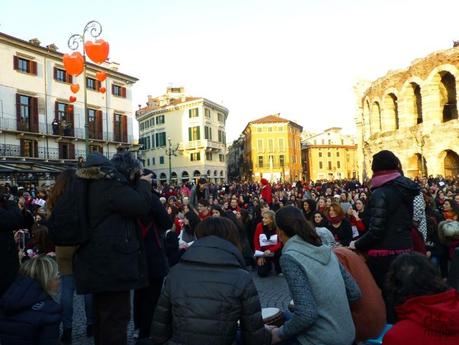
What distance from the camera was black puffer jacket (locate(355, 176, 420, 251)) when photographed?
437 centimetres

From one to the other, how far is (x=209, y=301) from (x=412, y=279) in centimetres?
122

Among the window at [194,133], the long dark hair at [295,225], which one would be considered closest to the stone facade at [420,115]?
the window at [194,133]

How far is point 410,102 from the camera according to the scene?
123 ft

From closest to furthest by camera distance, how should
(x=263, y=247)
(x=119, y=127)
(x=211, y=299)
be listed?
1. (x=211, y=299)
2. (x=263, y=247)
3. (x=119, y=127)

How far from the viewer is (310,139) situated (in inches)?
4186

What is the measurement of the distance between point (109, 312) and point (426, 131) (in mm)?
34493

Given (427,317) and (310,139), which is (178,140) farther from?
(427,317)

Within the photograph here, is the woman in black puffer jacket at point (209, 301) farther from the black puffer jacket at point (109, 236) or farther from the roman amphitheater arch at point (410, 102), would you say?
the roman amphitheater arch at point (410, 102)

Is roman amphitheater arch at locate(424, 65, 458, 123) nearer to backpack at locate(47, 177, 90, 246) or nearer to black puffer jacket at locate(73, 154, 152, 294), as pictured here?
black puffer jacket at locate(73, 154, 152, 294)

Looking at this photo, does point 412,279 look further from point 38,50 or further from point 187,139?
point 187,139

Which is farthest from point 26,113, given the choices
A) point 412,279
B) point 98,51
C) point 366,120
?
point 412,279

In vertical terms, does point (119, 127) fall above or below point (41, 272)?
above

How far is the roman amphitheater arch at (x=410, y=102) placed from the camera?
37000 mm

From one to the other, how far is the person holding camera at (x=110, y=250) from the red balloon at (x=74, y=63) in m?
9.55
